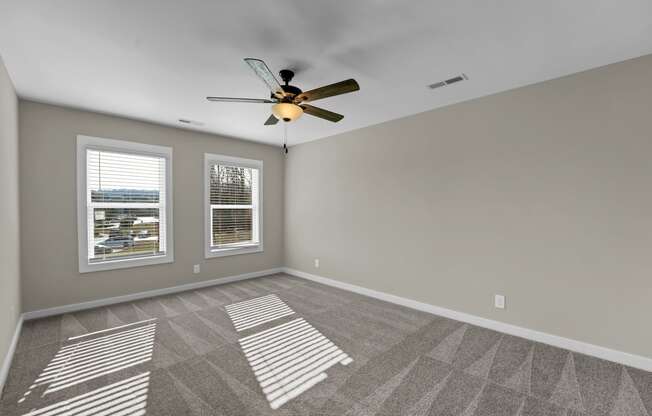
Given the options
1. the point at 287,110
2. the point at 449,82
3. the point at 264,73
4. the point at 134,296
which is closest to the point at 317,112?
the point at 287,110

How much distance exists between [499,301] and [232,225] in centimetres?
419

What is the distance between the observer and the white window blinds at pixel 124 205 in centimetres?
383

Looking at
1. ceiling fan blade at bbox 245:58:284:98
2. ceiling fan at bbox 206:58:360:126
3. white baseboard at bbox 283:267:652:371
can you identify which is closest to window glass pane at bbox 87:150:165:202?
ceiling fan at bbox 206:58:360:126

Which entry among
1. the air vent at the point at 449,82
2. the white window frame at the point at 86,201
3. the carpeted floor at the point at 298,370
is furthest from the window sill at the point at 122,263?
the air vent at the point at 449,82

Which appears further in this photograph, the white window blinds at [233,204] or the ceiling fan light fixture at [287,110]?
the white window blinds at [233,204]

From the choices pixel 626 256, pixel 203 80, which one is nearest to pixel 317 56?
pixel 203 80

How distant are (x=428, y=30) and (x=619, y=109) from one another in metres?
1.88

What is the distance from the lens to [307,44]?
2242 mm

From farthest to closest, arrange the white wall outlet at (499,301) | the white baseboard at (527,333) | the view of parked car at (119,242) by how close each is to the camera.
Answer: the view of parked car at (119,242)
the white wall outlet at (499,301)
the white baseboard at (527,333)

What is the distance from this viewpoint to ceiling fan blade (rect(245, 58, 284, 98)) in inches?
77.1

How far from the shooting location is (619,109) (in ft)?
8.21

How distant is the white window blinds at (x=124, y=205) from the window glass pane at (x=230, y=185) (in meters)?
0.81

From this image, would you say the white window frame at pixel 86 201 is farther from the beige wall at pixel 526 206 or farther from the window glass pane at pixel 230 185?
the beige wall at pixel 526 206

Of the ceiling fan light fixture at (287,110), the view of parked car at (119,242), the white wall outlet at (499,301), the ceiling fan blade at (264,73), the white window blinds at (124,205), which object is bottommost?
the white wall outlet at (499,301)
